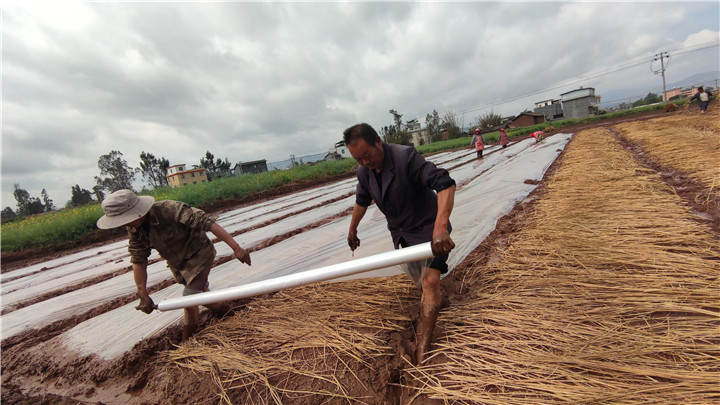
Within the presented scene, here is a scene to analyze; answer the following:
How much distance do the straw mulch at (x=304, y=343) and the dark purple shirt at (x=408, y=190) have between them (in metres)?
0.70

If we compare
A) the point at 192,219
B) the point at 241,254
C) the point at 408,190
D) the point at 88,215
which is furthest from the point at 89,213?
the point at 408,190

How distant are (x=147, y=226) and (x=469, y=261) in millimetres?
2949

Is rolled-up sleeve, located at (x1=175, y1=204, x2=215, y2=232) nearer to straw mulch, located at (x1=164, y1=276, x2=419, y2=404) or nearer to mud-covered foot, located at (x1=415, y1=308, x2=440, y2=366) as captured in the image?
straw mulch, located at (x1=164, y1=276, x2=419, y2=404)

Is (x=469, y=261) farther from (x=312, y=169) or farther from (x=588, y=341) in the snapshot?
(x=312, y=169)

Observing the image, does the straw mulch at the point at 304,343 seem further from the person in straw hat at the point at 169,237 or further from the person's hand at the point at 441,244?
the person's hand at the point at 441,244

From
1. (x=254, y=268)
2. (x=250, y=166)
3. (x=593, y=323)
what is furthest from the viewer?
(x=250, y=166)

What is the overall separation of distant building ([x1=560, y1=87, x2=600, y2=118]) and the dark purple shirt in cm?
6438

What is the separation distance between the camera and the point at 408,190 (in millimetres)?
1979

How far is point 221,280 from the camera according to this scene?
3.81 meters

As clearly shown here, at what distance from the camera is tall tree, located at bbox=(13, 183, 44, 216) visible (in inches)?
1414

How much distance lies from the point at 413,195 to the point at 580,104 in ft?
218

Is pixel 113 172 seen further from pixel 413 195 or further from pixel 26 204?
pixel 413 195

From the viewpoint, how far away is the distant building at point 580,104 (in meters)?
52.6

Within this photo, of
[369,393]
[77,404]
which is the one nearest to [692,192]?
[369,393]
